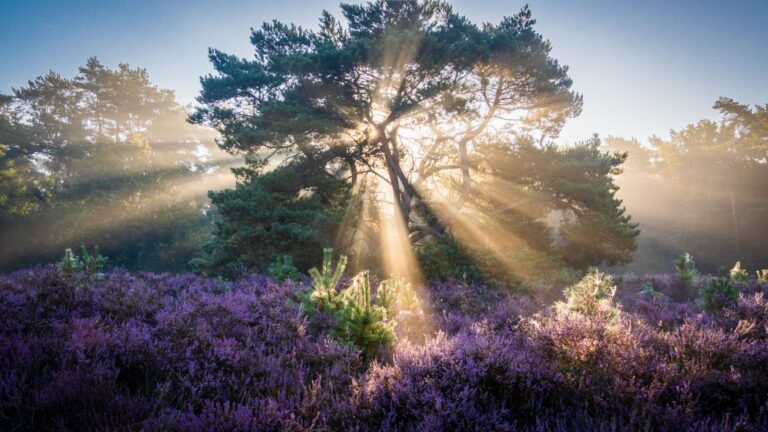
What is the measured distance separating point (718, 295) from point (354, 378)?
8.01m

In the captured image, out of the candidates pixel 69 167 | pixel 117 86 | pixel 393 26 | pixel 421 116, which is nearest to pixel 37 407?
pixel 421 116

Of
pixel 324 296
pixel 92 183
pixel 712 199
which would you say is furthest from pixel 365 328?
pixel 712 199

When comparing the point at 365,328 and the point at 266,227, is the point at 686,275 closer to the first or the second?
the point at 365,328

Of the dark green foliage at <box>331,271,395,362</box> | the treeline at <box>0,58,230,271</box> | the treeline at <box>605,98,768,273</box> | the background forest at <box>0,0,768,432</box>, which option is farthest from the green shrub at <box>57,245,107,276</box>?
the treeline at <box>605,98,768,273</box>

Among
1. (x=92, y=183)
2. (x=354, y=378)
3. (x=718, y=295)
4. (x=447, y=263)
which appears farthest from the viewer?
(x=92, y=183)

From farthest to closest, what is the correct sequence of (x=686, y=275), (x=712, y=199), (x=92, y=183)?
(x=712, y=199) → (x=92, y=183) → (x=686, y=275)

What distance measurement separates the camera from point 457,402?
94.3 inches

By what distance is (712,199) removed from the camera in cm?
3647

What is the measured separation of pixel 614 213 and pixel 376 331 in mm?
13714

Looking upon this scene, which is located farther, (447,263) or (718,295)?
(447,263)

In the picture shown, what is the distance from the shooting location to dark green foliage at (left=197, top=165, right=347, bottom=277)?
1341 cm

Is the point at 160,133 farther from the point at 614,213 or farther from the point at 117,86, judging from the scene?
the point at 614,213

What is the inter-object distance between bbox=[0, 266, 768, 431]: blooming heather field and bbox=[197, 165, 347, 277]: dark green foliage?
28.7ft

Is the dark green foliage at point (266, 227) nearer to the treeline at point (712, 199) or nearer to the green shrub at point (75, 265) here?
the green shrub at point (75, 265)
